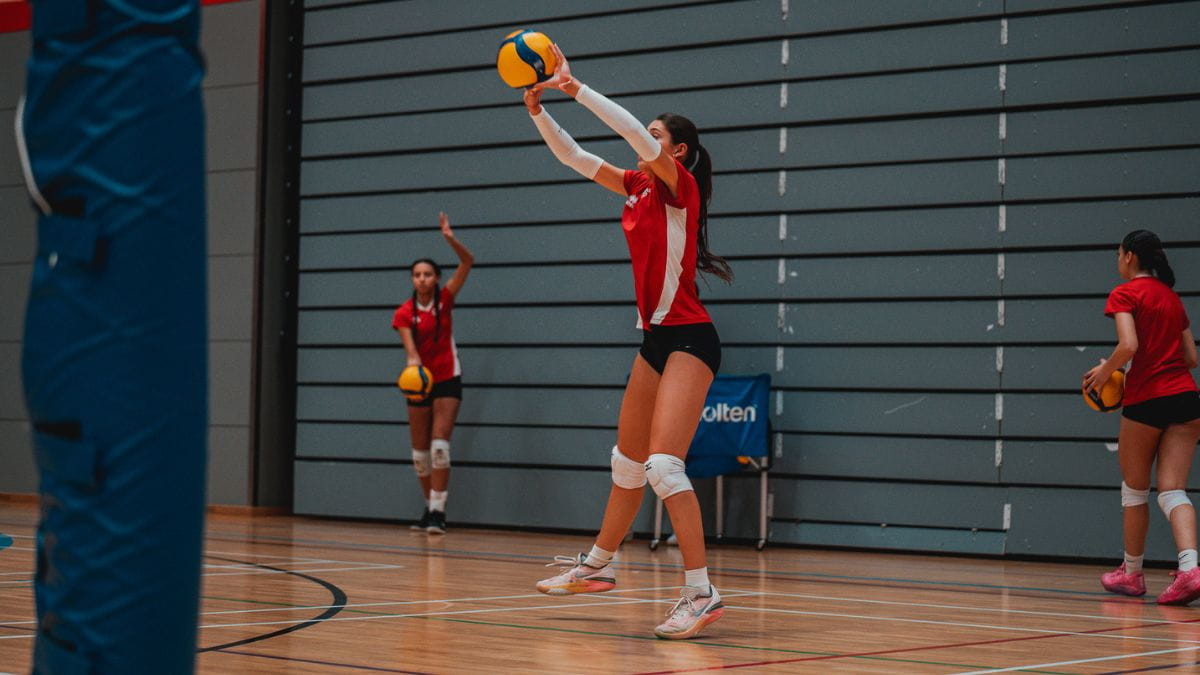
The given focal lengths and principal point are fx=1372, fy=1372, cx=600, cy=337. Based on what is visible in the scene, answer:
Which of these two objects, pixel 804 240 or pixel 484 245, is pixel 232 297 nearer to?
pixel 484 245

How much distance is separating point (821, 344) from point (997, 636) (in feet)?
14.7

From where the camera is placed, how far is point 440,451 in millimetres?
9469

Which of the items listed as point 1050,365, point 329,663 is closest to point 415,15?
point 1050,365

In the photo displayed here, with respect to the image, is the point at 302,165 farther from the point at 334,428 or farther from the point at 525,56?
the point at 525,56

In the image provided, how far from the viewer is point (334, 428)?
1085cm

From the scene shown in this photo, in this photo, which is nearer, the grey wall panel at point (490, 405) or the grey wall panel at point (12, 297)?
the grey wall panel at point (490, 405)

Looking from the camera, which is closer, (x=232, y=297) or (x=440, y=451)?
(x=440, y=451)

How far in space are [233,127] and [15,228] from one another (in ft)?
7.99

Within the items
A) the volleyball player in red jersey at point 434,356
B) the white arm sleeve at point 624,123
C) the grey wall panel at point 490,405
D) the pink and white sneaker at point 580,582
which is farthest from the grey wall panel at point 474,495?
the white arm sleeve at point 624,123

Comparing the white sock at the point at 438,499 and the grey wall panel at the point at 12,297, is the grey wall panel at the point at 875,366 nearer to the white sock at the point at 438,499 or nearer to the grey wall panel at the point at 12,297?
the white sock at the point at 438,499

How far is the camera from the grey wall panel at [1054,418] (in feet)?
26.7

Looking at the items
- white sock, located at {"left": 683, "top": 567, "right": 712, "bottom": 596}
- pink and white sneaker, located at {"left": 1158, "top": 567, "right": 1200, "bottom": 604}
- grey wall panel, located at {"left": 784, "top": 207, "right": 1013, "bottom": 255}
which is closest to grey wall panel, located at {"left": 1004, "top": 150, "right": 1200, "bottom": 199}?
grey wall panel, located at {"left": 784, "top": 207, "right": 1013, "bottom": 255}

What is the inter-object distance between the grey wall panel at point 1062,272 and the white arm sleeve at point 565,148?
4.20 meters

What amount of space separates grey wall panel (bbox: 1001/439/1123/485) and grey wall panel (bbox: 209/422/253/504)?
231 inches
